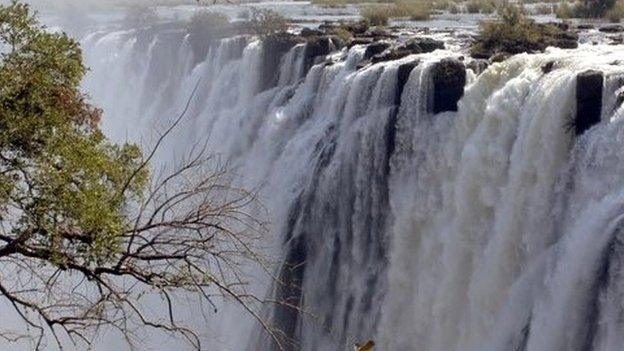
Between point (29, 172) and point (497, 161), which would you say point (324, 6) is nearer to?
point (497, 161)

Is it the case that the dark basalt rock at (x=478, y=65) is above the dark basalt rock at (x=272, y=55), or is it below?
below

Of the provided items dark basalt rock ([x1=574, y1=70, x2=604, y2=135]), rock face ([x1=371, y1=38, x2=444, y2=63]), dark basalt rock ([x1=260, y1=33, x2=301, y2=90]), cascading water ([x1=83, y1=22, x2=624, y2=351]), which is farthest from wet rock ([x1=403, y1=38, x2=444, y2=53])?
dark basalt rock ([x1=574, y1=70, x2=604, y2=135])

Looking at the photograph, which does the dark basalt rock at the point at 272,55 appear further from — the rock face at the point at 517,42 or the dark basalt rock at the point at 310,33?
the rock face at the point at 517,42

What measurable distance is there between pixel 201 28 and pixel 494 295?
66.9 ft

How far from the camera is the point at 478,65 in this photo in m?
15.5

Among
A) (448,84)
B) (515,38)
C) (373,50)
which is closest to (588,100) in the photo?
(448,84)

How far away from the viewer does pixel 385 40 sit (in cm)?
2150

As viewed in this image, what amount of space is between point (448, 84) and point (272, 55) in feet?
30.6

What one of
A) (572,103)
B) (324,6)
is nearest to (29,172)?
(572,103)

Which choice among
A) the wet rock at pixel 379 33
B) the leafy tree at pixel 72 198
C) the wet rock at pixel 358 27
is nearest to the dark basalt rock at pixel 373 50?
the wet rock at pixel 379 33

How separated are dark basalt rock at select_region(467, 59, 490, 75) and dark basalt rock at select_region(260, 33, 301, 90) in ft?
26.5

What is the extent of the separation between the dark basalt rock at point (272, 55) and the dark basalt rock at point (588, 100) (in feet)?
39.3

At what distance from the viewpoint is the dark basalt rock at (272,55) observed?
76.4ft

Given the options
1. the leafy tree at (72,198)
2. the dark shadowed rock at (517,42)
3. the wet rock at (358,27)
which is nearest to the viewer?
the leafy tree at (72,198)
